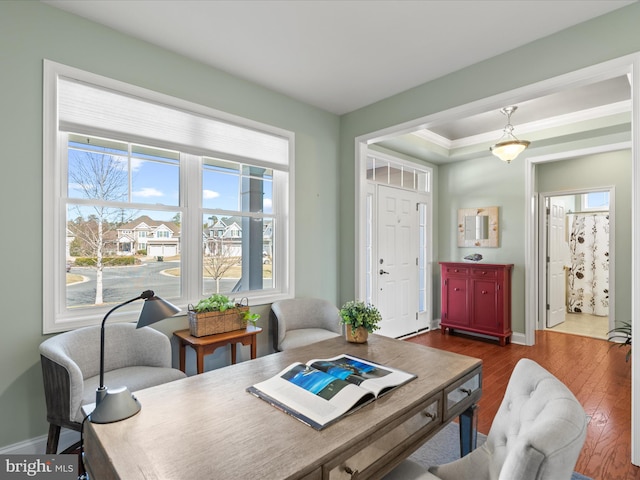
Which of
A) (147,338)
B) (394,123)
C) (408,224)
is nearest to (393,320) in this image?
(408,224)

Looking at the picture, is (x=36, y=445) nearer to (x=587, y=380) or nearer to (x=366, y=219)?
(x=366, y=219)

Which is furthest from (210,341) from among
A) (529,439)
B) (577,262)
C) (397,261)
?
(577,262)

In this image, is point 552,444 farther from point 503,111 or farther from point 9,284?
point 503,111

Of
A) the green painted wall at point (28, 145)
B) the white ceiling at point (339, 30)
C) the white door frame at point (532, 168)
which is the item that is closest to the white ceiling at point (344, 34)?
the white ceiling at point (339, 30)

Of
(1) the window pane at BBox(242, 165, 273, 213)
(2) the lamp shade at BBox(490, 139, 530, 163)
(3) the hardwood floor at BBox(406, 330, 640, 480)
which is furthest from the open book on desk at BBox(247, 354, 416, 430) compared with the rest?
(2) the lamp shade at BBox(490, 139, 530, 163)

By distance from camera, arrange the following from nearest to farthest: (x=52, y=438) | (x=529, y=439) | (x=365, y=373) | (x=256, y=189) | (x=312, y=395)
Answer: (x=529, y=439), (x=312, y=395), (x=365, y=373), (x=52, y=438), (x=256, y=189)

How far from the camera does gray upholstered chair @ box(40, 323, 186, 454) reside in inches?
68.7

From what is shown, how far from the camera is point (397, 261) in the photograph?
474cm

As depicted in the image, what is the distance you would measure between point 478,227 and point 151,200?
431 centimetres

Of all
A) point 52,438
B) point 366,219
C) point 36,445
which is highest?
point 366,219

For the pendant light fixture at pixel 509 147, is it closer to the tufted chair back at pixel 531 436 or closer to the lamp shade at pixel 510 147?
the lamp shade at pixel 510 147

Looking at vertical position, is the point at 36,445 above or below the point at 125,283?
below

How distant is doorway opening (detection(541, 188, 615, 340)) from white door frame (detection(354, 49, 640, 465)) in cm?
76

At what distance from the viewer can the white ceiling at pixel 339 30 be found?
217 centimetres
